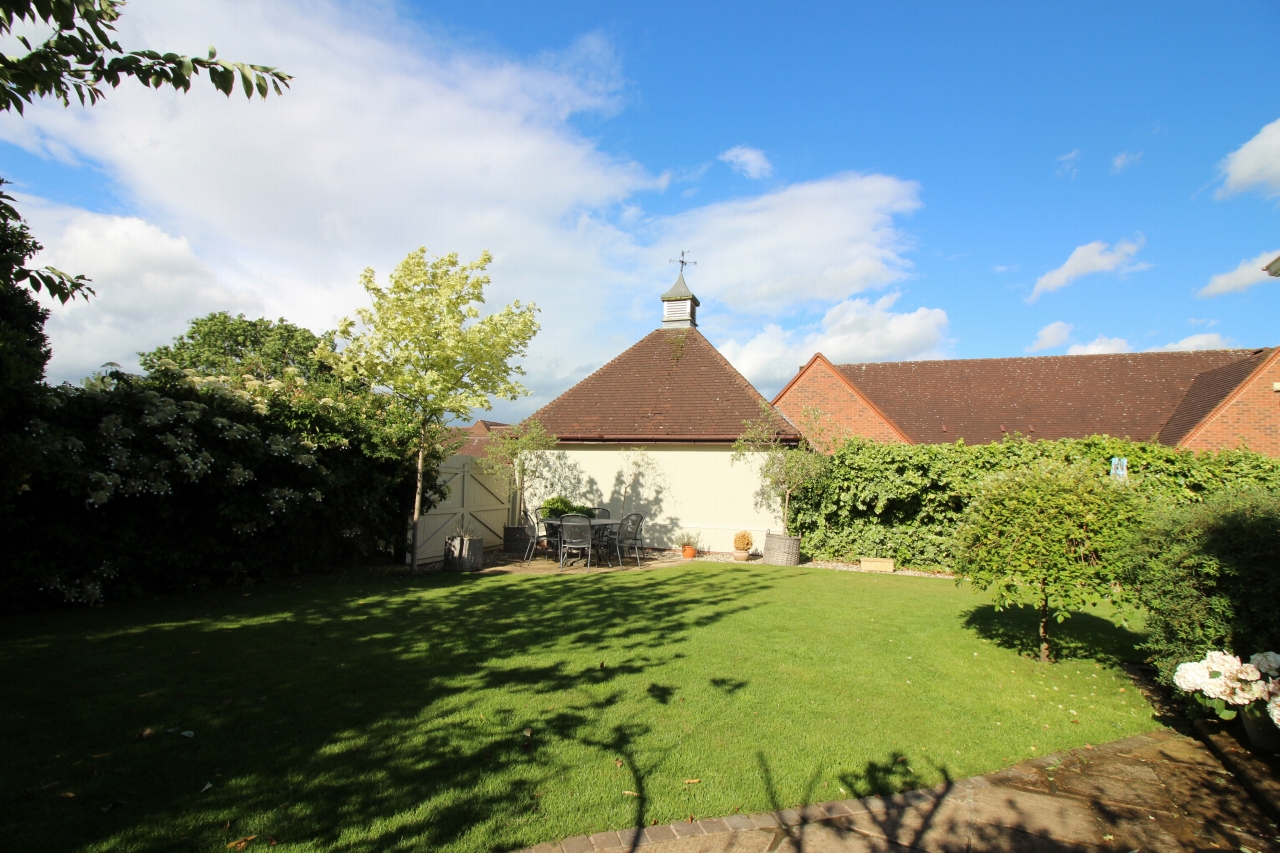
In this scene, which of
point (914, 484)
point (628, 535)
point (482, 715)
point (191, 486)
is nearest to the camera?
point (482, 715)

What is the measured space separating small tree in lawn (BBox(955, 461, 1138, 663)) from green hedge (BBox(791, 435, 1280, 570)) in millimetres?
6403

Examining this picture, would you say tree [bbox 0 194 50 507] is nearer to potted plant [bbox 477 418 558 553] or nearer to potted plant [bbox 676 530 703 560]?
potted plant [bbox 477 418 558 553]

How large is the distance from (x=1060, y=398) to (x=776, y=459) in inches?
530

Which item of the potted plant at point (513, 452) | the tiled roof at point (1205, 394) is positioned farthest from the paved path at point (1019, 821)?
the tiled roof at point (1205, 394)

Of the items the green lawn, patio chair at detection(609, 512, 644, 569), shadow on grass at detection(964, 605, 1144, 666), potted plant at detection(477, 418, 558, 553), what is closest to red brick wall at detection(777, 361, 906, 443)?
patio chair at detection(609, 512, 644, 569)

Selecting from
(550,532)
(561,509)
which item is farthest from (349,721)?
(561,509)

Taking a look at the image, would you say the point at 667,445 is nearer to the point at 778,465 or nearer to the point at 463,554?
the point at 778,465

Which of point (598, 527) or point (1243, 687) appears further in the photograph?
point (598, 527)

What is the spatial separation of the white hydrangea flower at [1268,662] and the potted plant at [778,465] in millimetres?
9914

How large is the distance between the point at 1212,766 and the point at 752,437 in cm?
1081

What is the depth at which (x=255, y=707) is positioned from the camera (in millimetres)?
4430

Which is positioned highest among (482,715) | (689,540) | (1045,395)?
(1045,395)

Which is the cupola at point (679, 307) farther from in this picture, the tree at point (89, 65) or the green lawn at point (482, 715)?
the tree at point (89, 65)

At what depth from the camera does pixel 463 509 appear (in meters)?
14.0
